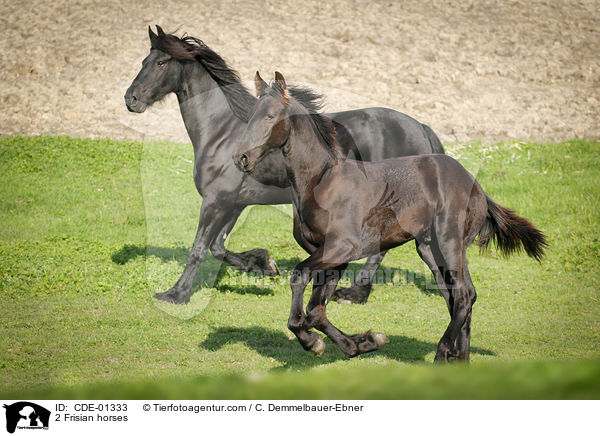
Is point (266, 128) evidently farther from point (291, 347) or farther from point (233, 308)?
point (233, 308)

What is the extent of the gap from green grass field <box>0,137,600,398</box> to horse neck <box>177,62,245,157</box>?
1847mm

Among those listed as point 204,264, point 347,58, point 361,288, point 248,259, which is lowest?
point 204,264

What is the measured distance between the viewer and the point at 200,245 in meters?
7.79

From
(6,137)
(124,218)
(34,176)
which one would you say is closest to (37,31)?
(6,137)

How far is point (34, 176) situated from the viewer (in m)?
14.2

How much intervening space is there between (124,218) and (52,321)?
5.00 meters

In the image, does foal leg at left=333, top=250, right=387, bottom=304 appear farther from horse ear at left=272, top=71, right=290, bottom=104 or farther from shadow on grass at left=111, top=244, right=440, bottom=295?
horse ear at left=272, top=71, right=290, bottom=104

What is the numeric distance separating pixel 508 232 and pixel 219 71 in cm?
390

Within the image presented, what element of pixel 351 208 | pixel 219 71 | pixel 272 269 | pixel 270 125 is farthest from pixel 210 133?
pixel 351 208

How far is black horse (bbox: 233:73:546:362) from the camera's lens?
5184 millimetres

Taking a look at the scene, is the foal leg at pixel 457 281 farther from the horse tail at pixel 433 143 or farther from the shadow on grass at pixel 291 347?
the horse tail at pixel 433 143

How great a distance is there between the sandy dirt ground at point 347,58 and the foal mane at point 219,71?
29.3 ft

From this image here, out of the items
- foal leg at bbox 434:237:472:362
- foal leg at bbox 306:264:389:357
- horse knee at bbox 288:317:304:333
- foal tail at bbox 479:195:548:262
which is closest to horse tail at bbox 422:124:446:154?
foal tail at bbox 479:195:548:262

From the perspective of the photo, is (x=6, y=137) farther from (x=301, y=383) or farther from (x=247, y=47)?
(x=301, y=383)
